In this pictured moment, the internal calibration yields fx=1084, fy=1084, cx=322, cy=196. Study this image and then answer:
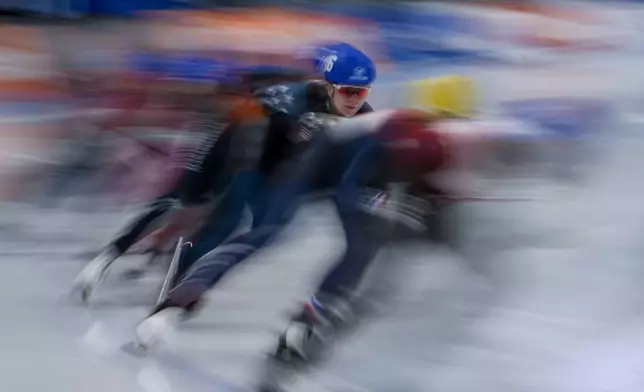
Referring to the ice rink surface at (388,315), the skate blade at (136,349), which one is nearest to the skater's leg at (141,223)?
the ice rink surface at (388,315)

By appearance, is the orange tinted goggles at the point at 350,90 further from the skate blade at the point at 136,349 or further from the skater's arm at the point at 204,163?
the skate blade at the point at 136,349

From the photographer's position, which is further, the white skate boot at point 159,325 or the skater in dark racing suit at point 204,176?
the skater in dark racing suit at point 204,176

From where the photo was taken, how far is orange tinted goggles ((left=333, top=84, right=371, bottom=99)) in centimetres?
250

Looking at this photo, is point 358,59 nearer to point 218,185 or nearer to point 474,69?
point 218,185

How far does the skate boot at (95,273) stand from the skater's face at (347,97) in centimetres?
72

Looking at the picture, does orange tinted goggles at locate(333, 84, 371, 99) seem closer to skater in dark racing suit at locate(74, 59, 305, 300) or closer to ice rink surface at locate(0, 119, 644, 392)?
skater in dark racing suit at locate(74, 59, 305, 300)

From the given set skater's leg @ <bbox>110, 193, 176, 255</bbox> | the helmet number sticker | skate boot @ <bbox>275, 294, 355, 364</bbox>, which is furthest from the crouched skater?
skater's leg @ <bbox>110, 193, 176, 255</bbox>

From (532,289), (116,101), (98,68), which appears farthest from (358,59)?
(98,68)

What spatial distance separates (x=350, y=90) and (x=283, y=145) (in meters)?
0.25

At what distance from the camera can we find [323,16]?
6.09m

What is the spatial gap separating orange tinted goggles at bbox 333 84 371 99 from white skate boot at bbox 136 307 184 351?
24.4 inches

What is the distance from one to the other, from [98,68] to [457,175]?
3328mm

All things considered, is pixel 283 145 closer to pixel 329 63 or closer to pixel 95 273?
pixel 329 63

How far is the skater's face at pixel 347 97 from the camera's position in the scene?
8.23 feet
